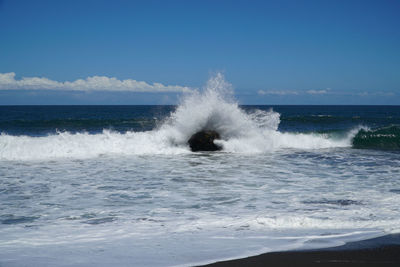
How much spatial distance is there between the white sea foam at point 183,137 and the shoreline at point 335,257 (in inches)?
402

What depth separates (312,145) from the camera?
17516mm

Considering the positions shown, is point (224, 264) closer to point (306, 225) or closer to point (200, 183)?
point (306, 225)

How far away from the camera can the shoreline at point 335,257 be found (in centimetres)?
376

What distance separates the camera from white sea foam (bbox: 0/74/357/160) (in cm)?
1372

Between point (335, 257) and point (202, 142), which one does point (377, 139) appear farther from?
point (335, 257)

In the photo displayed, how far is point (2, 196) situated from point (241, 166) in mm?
5942

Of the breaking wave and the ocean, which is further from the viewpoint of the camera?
the breaking wave

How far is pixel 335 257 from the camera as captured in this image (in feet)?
12.8

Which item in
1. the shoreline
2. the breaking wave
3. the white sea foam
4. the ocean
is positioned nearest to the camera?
the shoreline

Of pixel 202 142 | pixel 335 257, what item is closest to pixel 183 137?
pixel 202 142

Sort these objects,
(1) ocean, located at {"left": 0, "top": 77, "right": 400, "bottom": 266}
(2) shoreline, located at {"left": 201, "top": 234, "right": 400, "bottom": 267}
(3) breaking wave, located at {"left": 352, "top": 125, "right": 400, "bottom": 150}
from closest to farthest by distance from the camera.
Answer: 1. (2) shoreline, located at {"left": 201, "top": 234, "right": 400, "bottom": 267}
2. (1) ocean, located at {"left": 0, "top": 77, "right": 400, "bottom": 266}
3. (3) breaking wave, located at {"left": 352, "top": 125, "right": 400, "bottom": 150}

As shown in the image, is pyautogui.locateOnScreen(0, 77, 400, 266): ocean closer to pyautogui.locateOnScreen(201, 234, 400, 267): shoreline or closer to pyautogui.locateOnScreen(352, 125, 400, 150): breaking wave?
pyautogui.locateOnScreen(201, 234, 400, 267): shoreline

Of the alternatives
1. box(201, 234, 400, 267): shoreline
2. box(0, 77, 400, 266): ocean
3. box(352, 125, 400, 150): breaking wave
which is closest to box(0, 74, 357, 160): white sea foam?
box(0, 77, 400, 266): ocean

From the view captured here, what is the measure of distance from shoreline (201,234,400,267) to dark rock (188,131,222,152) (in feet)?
34.2
